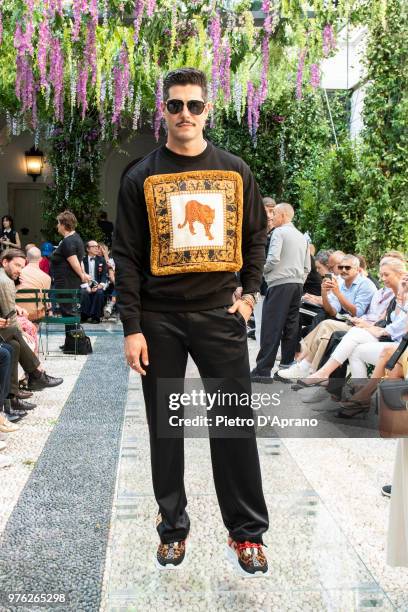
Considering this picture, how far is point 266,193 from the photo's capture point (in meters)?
14.2

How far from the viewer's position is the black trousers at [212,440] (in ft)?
8.84

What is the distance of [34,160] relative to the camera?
15383 millimetres

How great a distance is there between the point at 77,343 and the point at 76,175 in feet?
21.3

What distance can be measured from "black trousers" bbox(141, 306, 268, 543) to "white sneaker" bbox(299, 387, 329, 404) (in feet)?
10.6

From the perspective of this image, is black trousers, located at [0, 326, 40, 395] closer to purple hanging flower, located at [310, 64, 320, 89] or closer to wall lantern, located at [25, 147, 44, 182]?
purple hanging flower, located at [310, 64, 320, 89]

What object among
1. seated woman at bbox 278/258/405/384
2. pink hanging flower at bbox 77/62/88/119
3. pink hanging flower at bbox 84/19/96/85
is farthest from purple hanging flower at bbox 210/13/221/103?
seated woman at bbox 278/258/405/384

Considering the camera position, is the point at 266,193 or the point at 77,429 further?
the point at 266,193

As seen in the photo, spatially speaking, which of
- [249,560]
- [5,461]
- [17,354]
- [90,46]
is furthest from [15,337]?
[90,46]

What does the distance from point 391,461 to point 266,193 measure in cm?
1021

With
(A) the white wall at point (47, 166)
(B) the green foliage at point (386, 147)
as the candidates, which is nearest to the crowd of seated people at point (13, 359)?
(B) the green foliage at point (386, 147)

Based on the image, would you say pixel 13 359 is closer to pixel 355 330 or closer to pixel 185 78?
pixel 355 330

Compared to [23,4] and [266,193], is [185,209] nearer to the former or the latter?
[23,4]

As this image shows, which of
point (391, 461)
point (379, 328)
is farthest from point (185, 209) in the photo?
point (379, 328)

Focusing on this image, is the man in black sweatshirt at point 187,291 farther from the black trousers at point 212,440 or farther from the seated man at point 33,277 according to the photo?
the seated man at point 33,277
